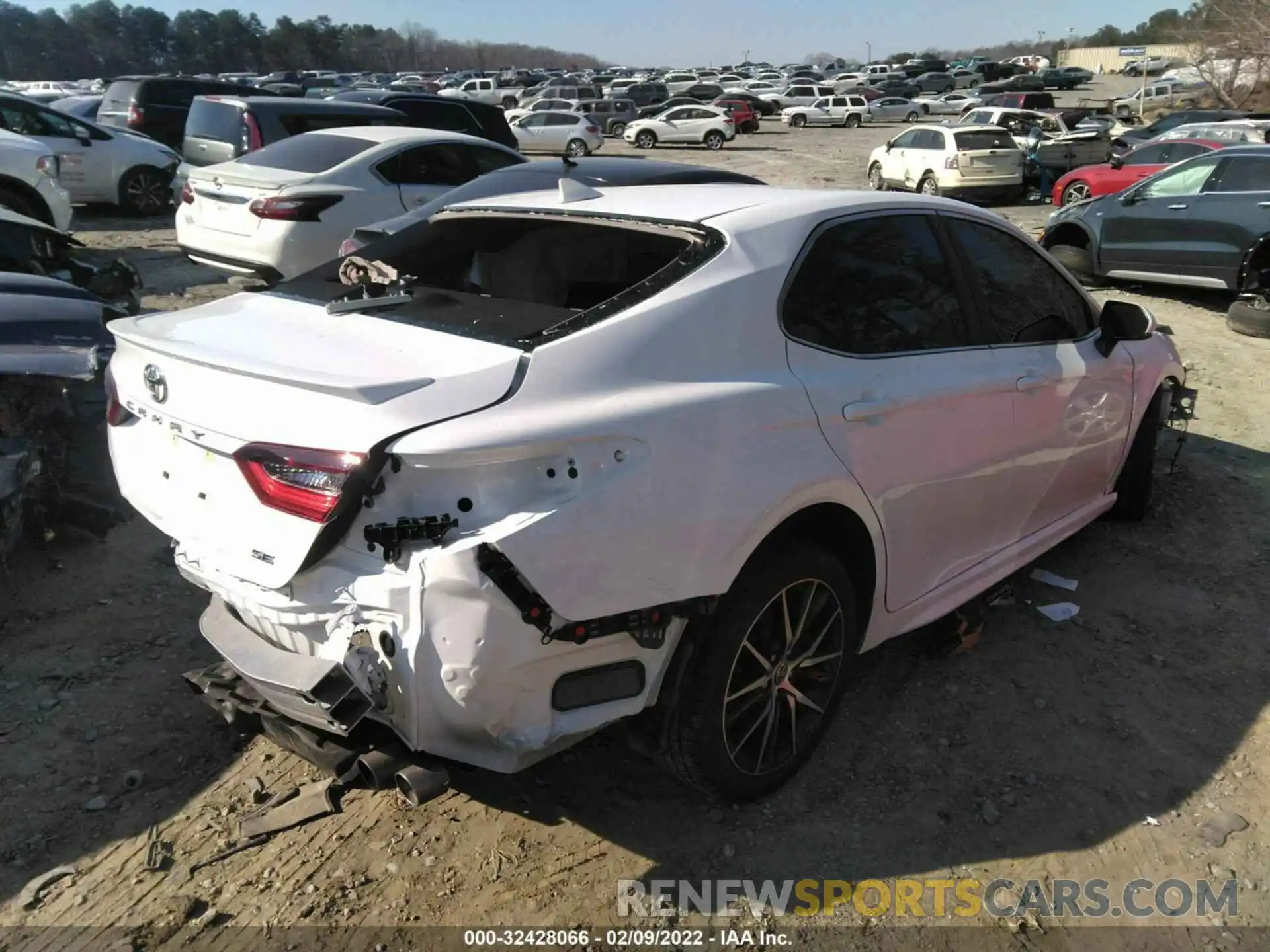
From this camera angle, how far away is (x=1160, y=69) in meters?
62.2

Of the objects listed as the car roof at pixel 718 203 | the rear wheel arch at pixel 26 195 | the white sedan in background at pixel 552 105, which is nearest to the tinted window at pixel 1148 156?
the car roof at pixel 718 203

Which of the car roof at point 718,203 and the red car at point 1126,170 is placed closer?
the car roof at point 718,203

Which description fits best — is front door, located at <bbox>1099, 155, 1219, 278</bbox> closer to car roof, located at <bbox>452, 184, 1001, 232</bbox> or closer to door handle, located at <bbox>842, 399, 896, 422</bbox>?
car roof, located at <bbox>452, 184, 1001, 232</bbox>

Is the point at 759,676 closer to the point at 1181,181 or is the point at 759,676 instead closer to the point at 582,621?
the point at 582,621

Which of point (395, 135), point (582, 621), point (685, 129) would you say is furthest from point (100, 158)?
point (685, 129)

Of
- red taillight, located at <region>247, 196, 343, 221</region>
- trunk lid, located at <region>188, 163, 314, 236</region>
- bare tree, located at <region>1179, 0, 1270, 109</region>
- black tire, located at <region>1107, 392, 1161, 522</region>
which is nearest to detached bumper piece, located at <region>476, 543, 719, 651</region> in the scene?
black tire, located at <region>1107, 392, 1161, 522</region>

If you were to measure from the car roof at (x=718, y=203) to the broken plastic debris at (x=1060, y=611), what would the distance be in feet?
5.69

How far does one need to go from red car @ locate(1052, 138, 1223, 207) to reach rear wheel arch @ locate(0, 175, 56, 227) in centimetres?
1454

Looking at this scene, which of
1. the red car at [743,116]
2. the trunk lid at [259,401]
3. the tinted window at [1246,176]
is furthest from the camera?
the red car at [743,116]

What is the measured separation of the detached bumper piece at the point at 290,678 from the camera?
7.52 feet

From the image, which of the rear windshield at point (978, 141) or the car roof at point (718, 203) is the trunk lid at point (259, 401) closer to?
the car roof at point (718, 203)

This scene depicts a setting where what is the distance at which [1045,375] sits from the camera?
3.74 metres

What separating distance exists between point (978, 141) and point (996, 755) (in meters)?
19.2

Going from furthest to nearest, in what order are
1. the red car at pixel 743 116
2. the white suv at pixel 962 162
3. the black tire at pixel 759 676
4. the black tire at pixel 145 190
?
the red car at pixel 743 116
the white suv at pixel 962 162
the black tire at pixel 145 190
the black tire at pixel 759 676
